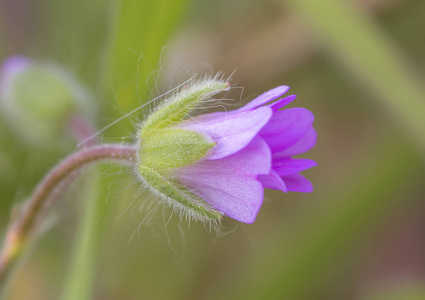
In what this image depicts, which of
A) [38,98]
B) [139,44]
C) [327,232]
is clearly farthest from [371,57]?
[38,98]

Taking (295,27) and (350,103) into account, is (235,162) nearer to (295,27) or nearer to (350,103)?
(295,27)

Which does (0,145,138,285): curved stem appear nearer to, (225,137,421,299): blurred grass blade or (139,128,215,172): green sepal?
(139,128,215,172): green sepal

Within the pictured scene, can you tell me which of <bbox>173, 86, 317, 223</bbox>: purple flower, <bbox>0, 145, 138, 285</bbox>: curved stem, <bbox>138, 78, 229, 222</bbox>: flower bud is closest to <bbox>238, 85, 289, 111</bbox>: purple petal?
<bbox>173, 86, 317, 223</bbox>: purple flower

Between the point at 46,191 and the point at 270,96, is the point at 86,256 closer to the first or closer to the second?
the point at 46,191

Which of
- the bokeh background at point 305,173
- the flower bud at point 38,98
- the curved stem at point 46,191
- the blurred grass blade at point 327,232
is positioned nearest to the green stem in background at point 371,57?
the bokeh background at point 305,173

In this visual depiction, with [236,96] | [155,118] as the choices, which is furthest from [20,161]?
[155,118]

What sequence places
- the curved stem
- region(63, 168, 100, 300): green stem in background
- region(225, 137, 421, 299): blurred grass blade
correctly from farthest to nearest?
region(225, 137, 421, 299): blurred grass blade
region(63, 168, 100, 300): green stem in background
the curved stem

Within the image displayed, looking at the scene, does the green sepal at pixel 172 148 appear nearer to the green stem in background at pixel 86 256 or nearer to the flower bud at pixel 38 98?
the green stem in background at pixel 86 256
